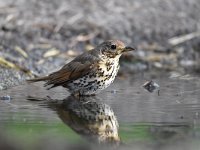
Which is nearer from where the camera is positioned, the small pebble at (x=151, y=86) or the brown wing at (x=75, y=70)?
the brown wing at (x=75, y=70)

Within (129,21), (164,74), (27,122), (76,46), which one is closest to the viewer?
(27,122)

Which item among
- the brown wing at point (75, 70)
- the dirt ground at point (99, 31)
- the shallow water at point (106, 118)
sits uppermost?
the dirt ground at point (99, 31)

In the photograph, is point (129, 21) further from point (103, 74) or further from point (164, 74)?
point (103, 74)

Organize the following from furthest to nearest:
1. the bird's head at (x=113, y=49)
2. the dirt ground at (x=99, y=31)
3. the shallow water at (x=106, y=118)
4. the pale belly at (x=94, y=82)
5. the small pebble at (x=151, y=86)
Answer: the dirt ground at (x=99, y=31)
the small pebble at (x=151, y=86)
the bird's head at (x=113, y=49)
the pale belly at (x=94, y=82)
the shallow water at (x=106, y=118)

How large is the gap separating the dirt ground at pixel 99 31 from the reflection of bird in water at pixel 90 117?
99.9 inches

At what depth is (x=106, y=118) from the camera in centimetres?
860

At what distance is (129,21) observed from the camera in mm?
14891

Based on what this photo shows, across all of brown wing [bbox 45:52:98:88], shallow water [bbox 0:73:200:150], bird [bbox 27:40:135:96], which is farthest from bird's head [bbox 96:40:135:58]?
shallow water [bbox 0:73:200:150]

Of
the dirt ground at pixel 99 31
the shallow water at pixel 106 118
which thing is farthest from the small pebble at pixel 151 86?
the dirt ground at pixel 99 31

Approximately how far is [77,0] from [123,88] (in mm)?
4381

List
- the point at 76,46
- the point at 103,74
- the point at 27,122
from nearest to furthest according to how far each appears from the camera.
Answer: the point at 27,122
the point at 103,74
the point at 76,46

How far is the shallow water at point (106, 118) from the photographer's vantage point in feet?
23.6

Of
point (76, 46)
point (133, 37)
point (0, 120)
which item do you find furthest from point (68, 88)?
point (133, 37)

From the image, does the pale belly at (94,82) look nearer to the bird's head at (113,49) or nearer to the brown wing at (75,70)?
the brown wing at (75,70)
